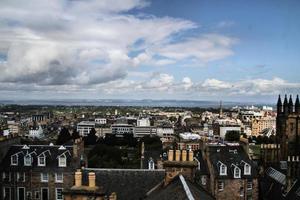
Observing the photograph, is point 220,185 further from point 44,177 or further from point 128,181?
point 44,177

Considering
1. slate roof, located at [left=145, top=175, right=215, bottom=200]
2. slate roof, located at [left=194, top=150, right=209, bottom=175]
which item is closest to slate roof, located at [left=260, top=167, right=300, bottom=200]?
slate roof, located at [left=194, top=150, right=209, bottom=175]

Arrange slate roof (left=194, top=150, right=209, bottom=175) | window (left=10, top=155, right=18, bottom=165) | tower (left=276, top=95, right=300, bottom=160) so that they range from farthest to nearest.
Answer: tower (left=276, top=95, right=300, bottom=160) < window (left=10, top=155, right=18, bottom=165) < slate roof (left=194, top=150, right=209, bottom=175)

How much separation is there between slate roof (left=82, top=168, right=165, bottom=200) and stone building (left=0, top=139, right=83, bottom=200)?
1459 cm

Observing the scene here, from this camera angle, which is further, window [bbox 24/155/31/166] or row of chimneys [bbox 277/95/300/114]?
row of chimneys [bbox 277/95/300/114]

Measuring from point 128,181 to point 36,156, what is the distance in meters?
19.8

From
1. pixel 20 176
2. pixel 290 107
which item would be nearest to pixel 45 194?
pixel 20 176

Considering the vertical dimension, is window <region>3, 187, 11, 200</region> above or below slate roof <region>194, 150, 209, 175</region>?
below

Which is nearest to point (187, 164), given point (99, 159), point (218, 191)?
point (218, 191)

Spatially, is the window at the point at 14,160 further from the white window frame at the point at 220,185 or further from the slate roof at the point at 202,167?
the white window frame at the point at 220,185

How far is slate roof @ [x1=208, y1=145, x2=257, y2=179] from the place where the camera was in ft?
139

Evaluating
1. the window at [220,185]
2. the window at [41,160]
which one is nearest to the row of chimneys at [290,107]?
the window at [220,185]

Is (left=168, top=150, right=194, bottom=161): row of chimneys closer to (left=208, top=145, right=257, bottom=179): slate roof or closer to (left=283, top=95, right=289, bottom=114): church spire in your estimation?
(left=208, top=145, right=257, bottom=179): slate roof

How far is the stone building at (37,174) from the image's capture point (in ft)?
140

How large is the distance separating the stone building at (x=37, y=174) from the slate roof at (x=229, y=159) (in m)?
14.6
